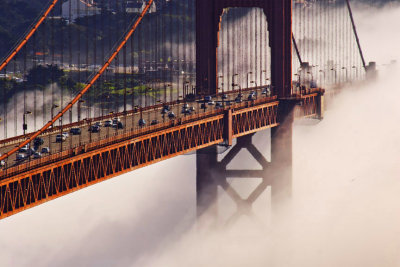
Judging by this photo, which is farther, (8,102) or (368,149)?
(8,102)

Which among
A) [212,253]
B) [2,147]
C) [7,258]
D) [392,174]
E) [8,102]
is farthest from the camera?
[8,102]

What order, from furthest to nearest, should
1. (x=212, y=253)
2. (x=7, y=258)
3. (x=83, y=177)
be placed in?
(x=7, y=258) < (x=212, y=253) < (x=83, y=177)

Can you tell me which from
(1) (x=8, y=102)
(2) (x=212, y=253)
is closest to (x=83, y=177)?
(2) (x=212, y=253)

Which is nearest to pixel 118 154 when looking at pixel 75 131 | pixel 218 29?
pixel 75 131

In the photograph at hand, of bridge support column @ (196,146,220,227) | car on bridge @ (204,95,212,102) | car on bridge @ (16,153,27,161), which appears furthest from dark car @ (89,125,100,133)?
bridge support column @ (196,146,220,227)

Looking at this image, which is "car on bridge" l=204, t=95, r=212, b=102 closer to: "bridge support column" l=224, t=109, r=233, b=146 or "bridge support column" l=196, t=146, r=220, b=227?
"bridge support column" l=196, t=146, r=220, b=227

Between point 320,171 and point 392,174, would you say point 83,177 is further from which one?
point 392,174

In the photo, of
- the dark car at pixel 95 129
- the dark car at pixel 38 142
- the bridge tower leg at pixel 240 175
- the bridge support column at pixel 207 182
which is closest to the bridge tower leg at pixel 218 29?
the bridge tower leg at pixel 240 175

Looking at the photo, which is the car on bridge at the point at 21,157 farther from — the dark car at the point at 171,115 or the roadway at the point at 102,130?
the dark car at the point at 171,115
